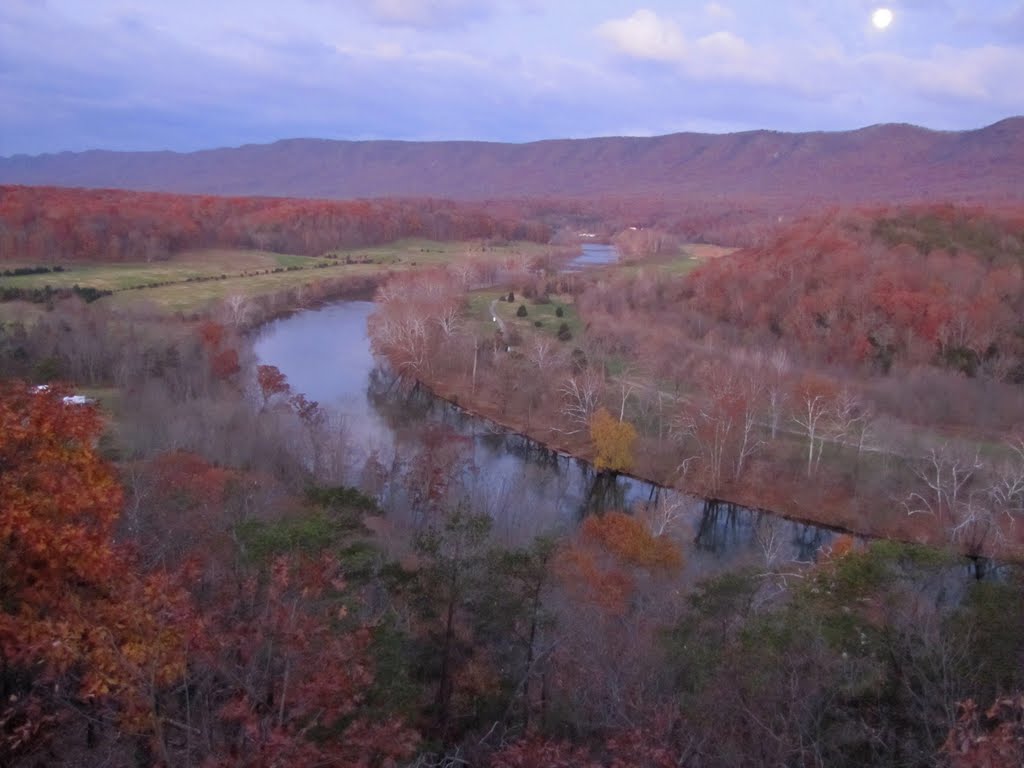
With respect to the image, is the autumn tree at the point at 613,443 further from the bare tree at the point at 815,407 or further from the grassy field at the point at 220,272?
the grassy field at the point at 220,272

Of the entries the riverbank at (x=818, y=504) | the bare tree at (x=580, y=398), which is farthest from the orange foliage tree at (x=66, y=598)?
the bare tree at (x=580, y=398)

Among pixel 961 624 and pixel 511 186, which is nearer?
pixel 961 624

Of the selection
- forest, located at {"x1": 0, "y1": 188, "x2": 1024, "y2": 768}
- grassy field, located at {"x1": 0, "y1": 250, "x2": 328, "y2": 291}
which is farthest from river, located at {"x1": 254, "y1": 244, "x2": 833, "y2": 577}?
grassy field, located at {"x1": 0, "y1": 250, "x2": 328, "y2": 291}

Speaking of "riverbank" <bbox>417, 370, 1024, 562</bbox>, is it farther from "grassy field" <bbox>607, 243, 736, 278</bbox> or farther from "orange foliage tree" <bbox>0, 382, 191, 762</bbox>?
"grassy field" <bbox>607, 243, 736, 278</bbox>

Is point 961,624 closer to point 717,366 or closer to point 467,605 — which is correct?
point 467,605

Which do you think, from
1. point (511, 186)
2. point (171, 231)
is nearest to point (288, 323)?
point (171, 231)

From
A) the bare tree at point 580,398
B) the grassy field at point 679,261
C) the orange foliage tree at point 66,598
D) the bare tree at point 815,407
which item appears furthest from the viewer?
the grassy field at point 679,261
